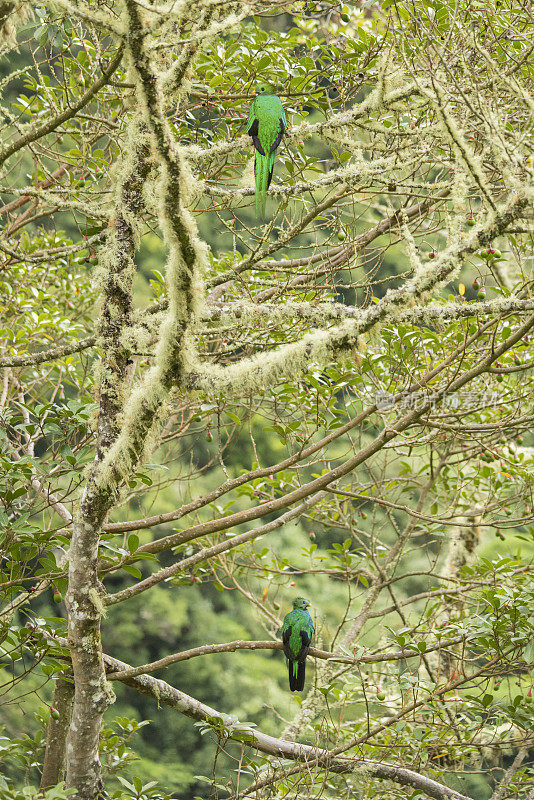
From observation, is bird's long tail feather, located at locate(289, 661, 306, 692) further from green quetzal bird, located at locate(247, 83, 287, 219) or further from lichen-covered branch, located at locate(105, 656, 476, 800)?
green quetzal bird, located at locate(247, 83, 287, 219)

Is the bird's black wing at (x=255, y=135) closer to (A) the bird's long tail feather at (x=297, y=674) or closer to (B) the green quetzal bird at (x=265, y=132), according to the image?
(B) the green quetzal bird at (x=265, y=132)

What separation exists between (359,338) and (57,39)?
4.57 feet

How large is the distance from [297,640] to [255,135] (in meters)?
1.72

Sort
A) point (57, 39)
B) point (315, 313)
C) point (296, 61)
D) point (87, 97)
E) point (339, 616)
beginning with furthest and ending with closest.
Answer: point (339, 616) < point (296, 61) < point (57, 39) < point (87, 97) < point (315, 313)

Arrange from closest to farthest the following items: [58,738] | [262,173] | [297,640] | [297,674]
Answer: [262,173]
[58,738]
[297,640]
[297,674]

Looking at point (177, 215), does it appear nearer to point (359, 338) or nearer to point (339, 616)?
point (359, 338)

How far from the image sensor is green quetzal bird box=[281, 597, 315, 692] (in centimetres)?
237

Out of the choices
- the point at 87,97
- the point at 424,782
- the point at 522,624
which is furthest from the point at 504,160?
the point at 424,782

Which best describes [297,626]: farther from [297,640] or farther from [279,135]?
[279,135]

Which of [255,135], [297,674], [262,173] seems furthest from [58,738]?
Answer: [255,135]

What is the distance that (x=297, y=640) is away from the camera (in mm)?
2402

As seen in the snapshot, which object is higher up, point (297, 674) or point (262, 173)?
point (262, 173)

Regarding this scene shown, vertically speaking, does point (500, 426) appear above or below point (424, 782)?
above

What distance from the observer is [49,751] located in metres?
2.28
